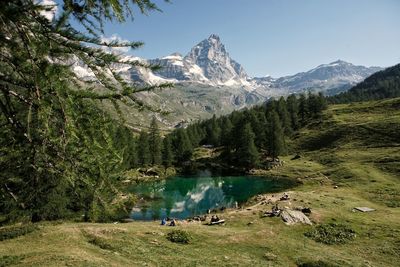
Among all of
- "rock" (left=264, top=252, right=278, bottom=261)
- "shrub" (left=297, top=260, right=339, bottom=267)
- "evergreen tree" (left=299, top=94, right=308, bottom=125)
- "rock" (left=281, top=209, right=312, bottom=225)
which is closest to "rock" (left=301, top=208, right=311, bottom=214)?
"rock" (left=281, top=209, right=312, bottom=225)

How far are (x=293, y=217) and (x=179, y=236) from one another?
15929 mm

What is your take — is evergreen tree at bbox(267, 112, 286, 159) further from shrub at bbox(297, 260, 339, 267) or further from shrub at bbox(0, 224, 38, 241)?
shrub at bbox(0, 224, 38, 241)

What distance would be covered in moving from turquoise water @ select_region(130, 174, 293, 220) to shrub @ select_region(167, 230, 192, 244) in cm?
2321

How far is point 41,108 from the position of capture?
A: 5223mm

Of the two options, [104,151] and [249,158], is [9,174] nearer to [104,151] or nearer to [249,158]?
[104,151]

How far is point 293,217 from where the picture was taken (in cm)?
4006

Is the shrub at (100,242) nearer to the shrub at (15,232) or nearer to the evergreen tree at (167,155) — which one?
the shrub at (15,232)

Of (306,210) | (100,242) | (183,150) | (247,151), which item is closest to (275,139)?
(247,151)

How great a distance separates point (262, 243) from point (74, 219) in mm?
24068

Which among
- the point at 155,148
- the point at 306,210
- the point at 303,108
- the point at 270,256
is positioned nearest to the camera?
the point at 270,256

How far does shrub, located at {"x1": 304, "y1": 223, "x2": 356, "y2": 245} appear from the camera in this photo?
1363 inches

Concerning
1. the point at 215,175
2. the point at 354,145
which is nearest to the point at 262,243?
the point at 215,175

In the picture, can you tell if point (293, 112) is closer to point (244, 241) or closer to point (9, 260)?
point (244, 241)

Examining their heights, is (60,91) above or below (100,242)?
above
